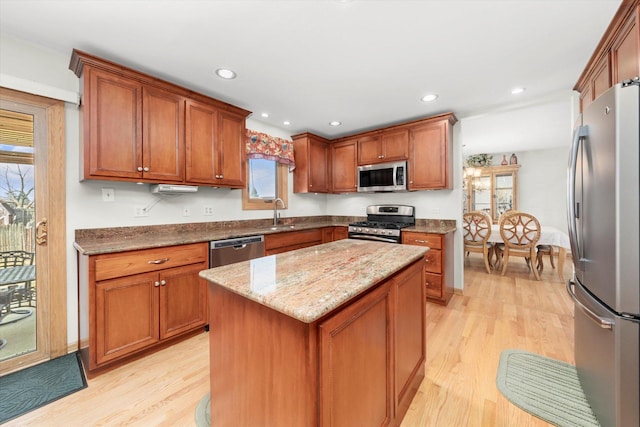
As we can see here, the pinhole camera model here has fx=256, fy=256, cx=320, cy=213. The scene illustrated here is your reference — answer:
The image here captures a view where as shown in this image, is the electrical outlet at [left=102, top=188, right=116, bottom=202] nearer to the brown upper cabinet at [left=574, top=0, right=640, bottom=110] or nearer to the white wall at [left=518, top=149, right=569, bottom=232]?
the brown upper cabinet at [left=574, top=0, right=640, bottom=110]

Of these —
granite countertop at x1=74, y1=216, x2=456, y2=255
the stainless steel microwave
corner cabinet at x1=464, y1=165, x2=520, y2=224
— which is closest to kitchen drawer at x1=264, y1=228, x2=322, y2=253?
granite countertop at x1=74, y1=216, x2=456, y2=255

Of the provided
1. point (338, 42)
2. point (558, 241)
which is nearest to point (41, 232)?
point (338, 42)

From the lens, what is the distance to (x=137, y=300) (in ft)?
6.48

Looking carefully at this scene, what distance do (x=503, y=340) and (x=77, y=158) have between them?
158 inches

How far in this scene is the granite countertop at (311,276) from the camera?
854mm

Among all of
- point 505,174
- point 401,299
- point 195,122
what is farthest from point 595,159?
point 505,174

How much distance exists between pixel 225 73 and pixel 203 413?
2.60m

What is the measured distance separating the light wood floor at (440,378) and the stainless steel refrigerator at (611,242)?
49 centimetres

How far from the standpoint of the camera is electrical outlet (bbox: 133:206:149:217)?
247 cm

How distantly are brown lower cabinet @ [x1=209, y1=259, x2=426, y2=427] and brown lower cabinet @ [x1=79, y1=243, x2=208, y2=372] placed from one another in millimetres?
1139

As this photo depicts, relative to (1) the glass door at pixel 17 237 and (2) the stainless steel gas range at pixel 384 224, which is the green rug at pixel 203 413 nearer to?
(1) the glass door at pixel 17 237

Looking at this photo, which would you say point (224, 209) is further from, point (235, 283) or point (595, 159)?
point (595, 159)

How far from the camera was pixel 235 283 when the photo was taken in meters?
1.06

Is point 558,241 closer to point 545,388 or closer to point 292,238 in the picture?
point 545,388
